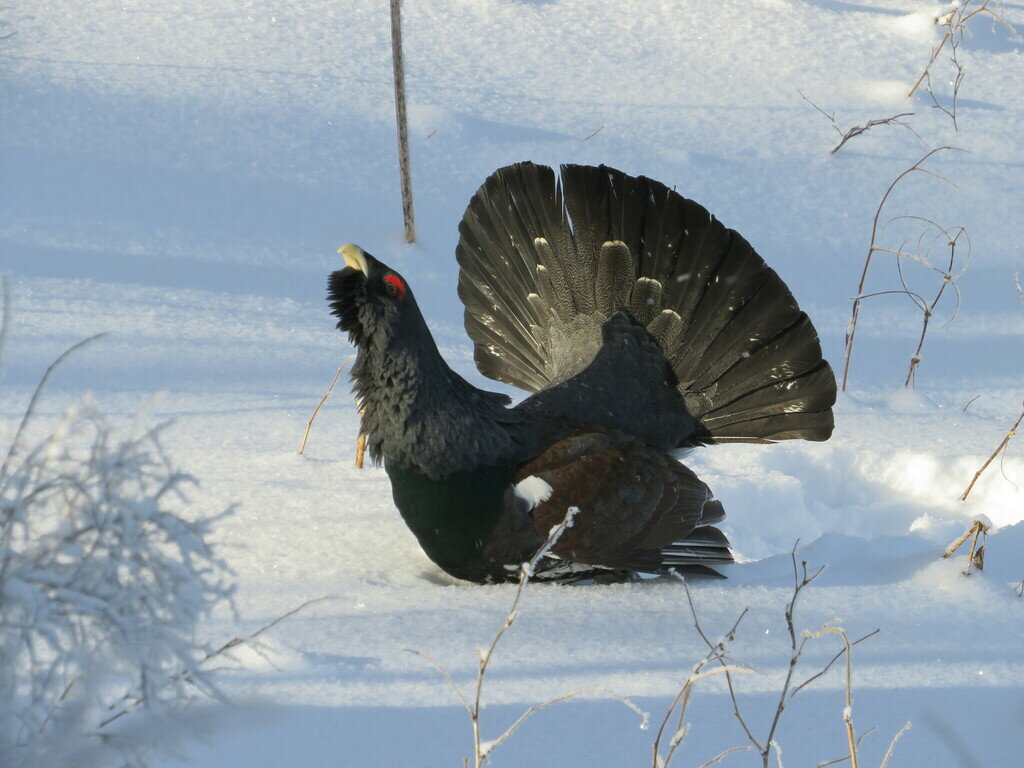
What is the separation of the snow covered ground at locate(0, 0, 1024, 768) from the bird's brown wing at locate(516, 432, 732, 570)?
120 millimetres

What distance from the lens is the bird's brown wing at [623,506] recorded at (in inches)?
111

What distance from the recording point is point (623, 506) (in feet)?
9.49

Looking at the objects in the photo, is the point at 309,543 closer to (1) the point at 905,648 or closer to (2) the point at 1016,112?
(1) the point at 905,648

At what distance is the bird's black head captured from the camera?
8.88 feet

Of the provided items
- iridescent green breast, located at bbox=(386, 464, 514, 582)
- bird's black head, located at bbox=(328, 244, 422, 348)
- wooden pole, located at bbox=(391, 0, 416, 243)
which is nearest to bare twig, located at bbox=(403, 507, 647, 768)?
iridescent green breast, located at bbox=(386, 464, 514, 582)

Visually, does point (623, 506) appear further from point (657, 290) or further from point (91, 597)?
point (91, 597)

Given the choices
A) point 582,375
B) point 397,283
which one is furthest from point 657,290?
point 397,283

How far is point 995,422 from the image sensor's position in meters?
4.28

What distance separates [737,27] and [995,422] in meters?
3.19

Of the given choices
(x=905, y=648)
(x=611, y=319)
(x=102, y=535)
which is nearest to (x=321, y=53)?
(x=611, y=319)

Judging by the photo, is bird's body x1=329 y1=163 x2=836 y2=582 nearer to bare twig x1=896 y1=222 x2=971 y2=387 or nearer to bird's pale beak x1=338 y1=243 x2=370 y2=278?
bird's pale beak x1=338 y1=243 x2=370 y2=278

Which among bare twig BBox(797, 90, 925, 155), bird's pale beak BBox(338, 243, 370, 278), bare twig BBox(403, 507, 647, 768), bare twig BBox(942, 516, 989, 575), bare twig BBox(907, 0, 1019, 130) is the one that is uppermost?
bare twig BBox(907, 0, 1019, 130)

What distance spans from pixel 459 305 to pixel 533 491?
1.87 m

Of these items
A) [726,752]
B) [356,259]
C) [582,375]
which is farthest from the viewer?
[582,375]
